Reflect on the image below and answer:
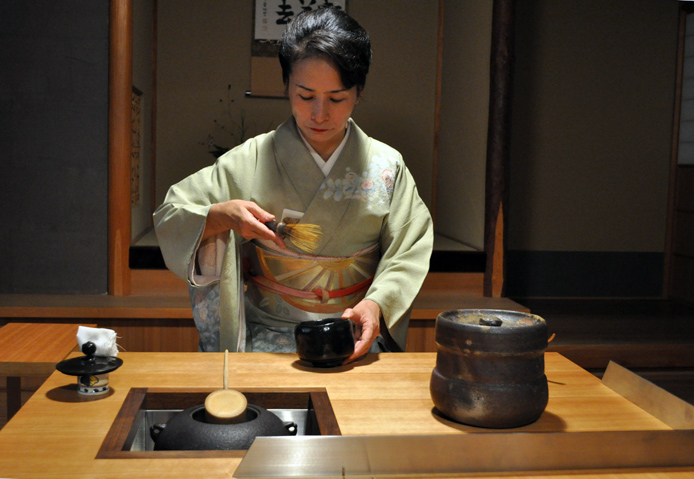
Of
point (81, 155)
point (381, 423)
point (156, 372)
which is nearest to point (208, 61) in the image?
Answer: point (81, 155)

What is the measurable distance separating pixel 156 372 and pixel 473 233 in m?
3.20

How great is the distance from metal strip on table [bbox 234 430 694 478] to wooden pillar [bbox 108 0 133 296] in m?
2.80

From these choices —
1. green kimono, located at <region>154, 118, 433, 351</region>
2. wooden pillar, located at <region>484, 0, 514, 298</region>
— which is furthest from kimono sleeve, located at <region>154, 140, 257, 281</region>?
wooden pillar, located at <region>484, 0, 514, 298</region>

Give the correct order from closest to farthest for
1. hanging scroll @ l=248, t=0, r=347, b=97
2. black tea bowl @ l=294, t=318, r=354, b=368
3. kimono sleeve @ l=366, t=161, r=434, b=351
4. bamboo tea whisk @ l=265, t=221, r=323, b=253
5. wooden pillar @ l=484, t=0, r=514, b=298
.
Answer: black tea bowl @ l=294, t=318, r=354, b=368, kimono sleeve @ l=366, t=161, r=434, b=351, bamboo tea whisk @ l=265, t=221, r=323, b=253, wooden pillar @ l=484, t=0, r=514, b=298, hanging scroll @ l=248, t=0, r=347, b=97

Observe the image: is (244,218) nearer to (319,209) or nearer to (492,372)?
(319,209)

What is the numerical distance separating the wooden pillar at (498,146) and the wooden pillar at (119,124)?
2005mm

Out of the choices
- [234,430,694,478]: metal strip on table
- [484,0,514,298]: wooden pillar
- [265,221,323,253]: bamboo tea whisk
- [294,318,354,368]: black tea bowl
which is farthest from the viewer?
[484,0,514,298]: wooden pillar

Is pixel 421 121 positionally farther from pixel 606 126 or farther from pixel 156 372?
pixel 156 372

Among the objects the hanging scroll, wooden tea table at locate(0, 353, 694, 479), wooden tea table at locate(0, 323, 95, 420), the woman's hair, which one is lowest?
wooden tea table at locate(0, 323, 95, 420)

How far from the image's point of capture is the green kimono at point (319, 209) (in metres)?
1.92

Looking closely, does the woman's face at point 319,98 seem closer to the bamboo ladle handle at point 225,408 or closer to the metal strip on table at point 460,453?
the bamboo ladle handle at point 225,408

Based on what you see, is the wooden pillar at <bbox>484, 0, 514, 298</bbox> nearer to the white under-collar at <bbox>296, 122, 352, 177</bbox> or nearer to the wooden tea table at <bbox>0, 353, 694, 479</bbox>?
the white under-collar at <bbox>296, 122, 352, 177</bbox>

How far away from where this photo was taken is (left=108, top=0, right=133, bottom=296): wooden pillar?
3.51 meters

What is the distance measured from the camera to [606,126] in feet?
17.8
